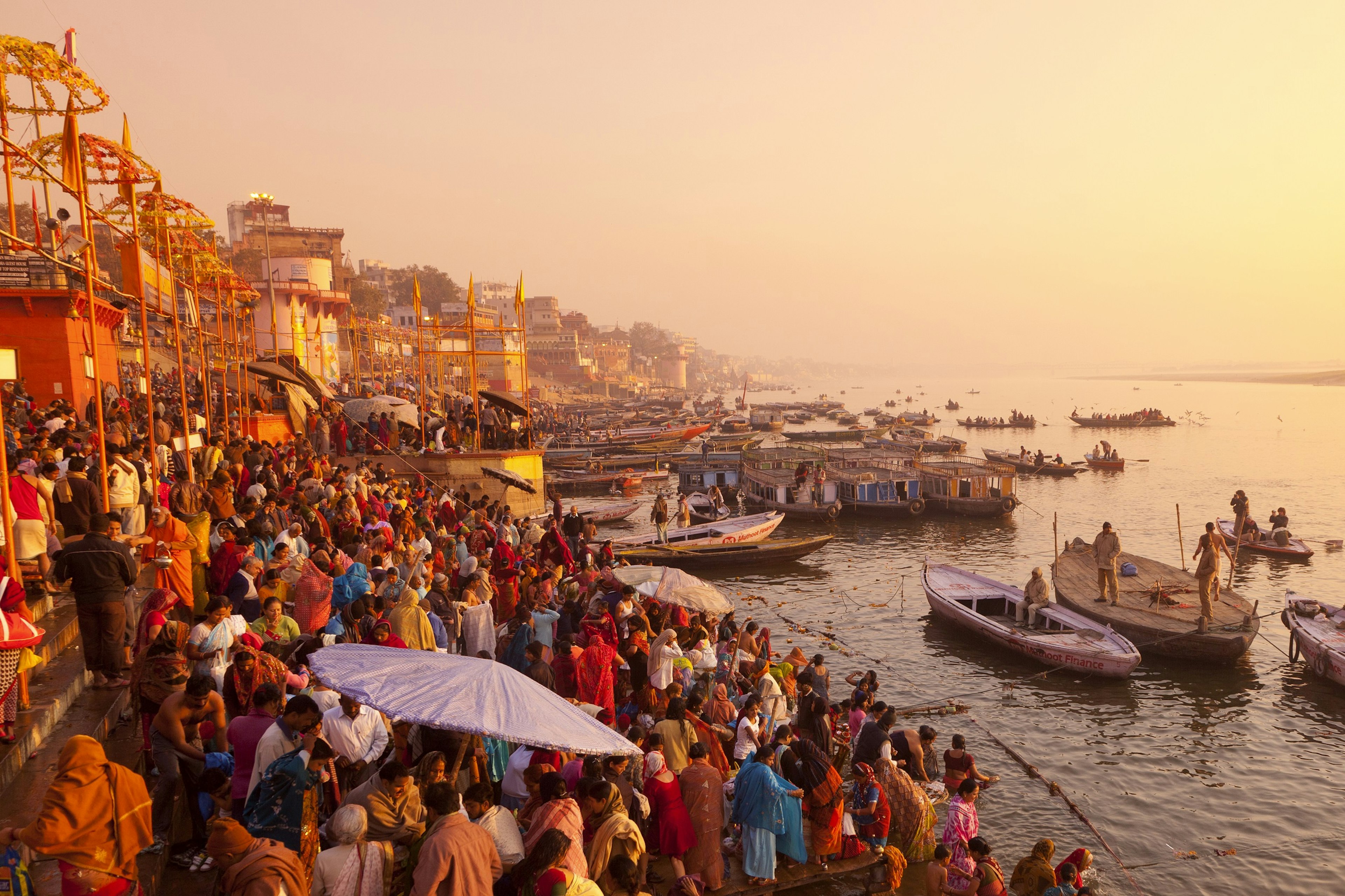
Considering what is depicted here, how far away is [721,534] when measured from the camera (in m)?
29.3

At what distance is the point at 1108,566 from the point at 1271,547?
15.5 m

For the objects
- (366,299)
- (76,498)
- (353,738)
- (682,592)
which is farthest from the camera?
(366,299)

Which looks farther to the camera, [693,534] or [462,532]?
[693,534]

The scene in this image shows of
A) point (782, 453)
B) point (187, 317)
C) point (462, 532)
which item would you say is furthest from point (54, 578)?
point (782, 453)

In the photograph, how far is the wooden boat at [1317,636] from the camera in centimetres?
1750

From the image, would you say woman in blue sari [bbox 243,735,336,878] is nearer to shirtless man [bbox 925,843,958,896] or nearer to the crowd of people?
the crowd of people

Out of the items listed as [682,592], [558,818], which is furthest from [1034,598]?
[558,818]

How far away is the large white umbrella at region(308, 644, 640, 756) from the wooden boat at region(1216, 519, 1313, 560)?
32.1 metres

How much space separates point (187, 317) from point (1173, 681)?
25546 mm

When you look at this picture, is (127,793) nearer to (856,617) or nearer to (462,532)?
(462,532)

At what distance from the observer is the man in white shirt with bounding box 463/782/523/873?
221 inches

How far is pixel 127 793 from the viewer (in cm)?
470

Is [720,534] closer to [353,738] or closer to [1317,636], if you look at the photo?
[1317,636]

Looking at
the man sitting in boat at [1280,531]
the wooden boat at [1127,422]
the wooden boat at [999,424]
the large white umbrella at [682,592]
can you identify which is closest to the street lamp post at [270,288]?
the large white umbrella at [682,592]
